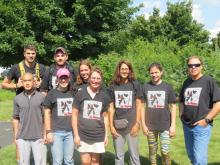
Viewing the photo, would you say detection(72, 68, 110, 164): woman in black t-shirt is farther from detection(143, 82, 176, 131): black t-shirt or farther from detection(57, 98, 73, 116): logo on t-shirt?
detection(143, 82, 176, 131): black t-shirt

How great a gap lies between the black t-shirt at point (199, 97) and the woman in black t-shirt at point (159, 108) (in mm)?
544

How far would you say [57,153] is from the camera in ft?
18.7

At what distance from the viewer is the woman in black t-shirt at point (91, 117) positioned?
5570 millimetres

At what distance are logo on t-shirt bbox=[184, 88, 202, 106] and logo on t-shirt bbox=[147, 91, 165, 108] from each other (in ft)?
1.88

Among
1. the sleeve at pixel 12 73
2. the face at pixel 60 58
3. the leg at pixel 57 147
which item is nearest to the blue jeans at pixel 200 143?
the leg at pixel 57 147

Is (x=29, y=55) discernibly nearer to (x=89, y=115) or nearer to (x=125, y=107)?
(x=89, y=115)

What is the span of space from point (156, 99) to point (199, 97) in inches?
34.7

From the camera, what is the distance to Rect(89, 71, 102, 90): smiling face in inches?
220

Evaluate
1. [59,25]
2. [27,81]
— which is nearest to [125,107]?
[27,81]

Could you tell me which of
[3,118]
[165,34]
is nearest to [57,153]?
[3,118]

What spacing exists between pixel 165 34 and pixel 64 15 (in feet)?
53.7

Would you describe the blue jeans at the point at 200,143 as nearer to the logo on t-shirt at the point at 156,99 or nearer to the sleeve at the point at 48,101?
the logo on t-shirt at the point at 156,99

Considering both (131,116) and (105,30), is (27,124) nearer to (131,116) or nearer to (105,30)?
(131,116)

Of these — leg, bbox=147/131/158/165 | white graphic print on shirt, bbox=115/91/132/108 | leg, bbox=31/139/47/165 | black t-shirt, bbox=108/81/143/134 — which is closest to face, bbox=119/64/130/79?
black t-shirt, bbox=108/81/143/134
